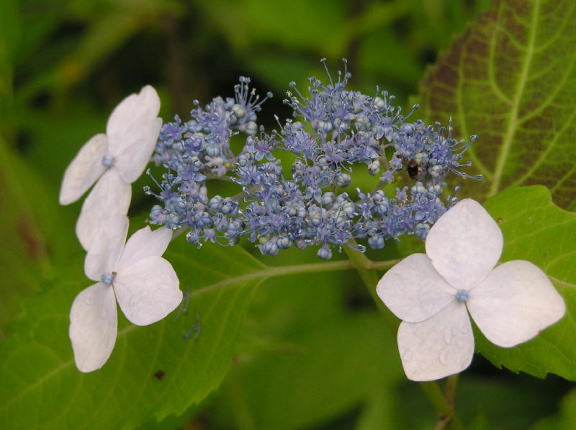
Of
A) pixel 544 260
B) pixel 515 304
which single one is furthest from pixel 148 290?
pixel 544 260

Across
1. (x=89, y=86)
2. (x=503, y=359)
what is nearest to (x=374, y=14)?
(x=89, y=86)

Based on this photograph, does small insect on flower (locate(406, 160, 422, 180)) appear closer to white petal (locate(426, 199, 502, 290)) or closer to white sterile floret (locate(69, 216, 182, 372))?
white petal (locate(426, 199, 502, 290))

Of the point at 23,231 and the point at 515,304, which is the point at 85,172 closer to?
the point at 515,304

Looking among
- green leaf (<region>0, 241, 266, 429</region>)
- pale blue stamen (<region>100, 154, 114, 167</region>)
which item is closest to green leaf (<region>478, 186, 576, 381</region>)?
green leaf (<region>0, 241, 266, 429</region>)

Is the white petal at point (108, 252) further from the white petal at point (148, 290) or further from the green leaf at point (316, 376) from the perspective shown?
the green leaf at point (316, 376)

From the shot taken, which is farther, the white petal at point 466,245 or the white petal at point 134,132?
the white petal at point 134,132

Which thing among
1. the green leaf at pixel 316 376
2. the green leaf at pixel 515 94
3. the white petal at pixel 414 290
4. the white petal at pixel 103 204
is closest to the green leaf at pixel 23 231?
the green leaf at pixel 316 376
